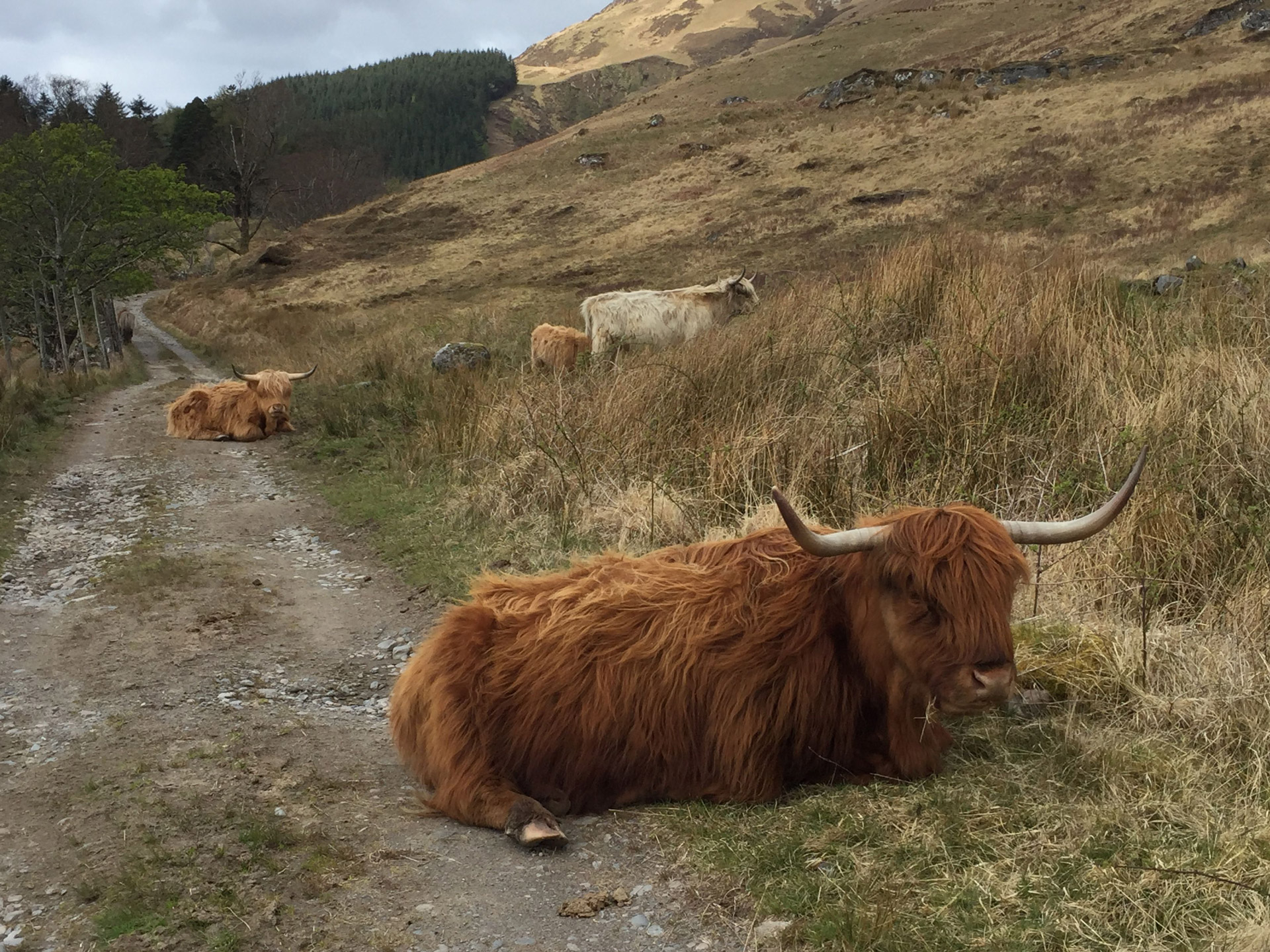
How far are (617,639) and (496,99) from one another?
4320 inches

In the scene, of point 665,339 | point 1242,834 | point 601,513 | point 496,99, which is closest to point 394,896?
point 1242,834

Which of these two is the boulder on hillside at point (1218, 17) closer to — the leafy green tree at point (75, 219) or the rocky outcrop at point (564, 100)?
the leafy green tree at point (75, 219)

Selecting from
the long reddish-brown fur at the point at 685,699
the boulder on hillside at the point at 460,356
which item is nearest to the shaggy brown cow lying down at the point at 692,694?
the long reddish-brown fur at the point at 685,699

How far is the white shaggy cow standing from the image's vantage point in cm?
1288

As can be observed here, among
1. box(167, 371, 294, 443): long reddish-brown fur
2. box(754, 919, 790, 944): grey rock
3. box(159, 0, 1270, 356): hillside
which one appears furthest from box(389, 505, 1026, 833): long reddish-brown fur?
box(159, 0, 1270, 356): hillside

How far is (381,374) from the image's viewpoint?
1384 cm

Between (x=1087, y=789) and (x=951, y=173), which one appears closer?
(x=1087, y=789)

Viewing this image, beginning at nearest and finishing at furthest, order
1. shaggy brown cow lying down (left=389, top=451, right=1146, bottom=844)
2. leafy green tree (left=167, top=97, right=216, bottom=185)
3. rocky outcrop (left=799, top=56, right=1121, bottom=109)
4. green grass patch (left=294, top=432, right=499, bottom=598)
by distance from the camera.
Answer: shaggy brown cow lying down (left=389, top=451, right=1146, bottom=844), green grass patch (left=294, top=432, right=499, bottom=598), rocky outcrop (left=799, top=56, right=1121, bottom=109), leafy green tree (left=167, top=97, right=216, bottom=185)

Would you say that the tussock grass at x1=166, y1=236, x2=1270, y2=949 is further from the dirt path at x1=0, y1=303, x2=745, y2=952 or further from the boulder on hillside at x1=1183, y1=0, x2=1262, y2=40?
the boulder on hillside at x1=1183, y1=0, x2=1262, y2=40

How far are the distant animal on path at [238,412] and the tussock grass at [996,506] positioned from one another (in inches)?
123

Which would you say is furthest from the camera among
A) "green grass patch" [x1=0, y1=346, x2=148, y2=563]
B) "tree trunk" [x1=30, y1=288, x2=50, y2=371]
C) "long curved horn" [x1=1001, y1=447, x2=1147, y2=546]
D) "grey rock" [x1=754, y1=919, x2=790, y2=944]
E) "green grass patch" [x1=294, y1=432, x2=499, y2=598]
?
"tree trunk" [x1=30, y1=288, x2=50, y2=371]

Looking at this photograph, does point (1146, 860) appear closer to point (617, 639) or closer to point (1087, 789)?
point (1087, 789)

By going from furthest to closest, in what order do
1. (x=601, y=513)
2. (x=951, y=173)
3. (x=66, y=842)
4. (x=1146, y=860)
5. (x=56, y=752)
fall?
(x=951, y=173)
(x=601, y=513)
(x=56, y=752)
(x=66, y=842)
(x=1146, y=860)

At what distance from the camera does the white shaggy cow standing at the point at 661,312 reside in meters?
12.9
